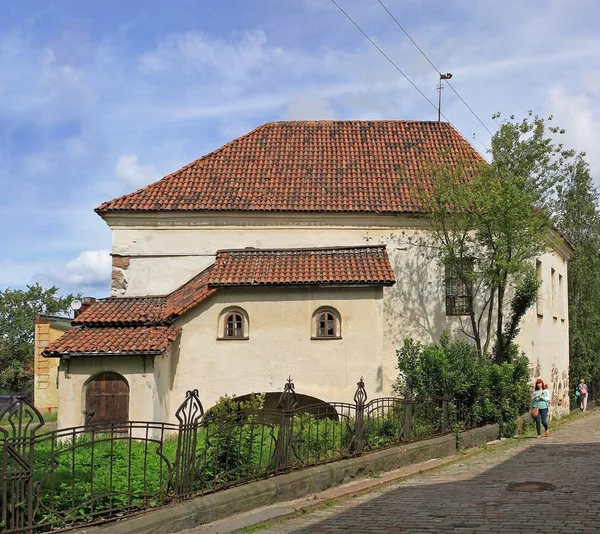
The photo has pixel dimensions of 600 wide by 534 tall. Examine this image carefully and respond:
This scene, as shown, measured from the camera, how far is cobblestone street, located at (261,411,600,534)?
8578 millimetres

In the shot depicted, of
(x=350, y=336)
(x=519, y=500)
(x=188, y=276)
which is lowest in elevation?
(x=519, y=500)

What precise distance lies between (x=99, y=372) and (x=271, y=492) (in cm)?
1056

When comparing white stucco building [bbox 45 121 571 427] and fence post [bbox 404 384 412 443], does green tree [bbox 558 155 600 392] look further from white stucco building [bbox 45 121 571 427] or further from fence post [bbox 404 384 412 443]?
fence post [bbox 404 384 412 443]

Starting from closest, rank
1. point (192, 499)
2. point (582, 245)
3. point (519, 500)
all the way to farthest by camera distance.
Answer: point (192, 499)
point (519, 500)
point (582, 245)

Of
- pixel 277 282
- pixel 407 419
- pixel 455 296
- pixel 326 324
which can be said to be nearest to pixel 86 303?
pixel 277 282

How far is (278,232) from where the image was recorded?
958 inches

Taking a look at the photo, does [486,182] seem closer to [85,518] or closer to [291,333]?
[291,333]

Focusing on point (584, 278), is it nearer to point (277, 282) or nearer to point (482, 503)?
point (277, 282)

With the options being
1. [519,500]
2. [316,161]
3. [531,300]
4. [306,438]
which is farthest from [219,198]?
[519,500]

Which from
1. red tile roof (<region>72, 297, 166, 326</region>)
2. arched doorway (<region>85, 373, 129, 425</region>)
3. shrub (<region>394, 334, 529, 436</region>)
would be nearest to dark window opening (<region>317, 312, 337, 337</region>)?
shrub (<region>394, 334, 529, 436</region>)

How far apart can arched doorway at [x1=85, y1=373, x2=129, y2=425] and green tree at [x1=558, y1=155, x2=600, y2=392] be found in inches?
1010

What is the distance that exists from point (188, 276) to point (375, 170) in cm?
745

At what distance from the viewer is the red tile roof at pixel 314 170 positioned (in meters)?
24.4

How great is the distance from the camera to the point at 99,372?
19.2 m
